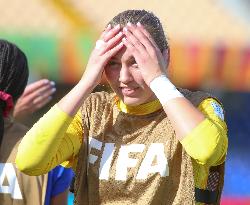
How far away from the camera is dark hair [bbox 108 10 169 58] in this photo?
7.02 ft

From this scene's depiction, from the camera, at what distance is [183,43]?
5336mm

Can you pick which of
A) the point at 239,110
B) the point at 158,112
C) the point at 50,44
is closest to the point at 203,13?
the point at 239,110

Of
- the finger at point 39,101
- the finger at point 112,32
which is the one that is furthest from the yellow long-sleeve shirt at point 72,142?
the finger at point 39,101

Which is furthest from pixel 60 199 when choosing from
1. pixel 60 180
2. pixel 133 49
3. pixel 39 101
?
pixel 133 49

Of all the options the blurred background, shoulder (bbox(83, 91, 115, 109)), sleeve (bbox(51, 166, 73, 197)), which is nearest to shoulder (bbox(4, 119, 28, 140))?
sleeve (bbox(51, 166, 73, 197))

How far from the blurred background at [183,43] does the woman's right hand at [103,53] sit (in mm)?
2967

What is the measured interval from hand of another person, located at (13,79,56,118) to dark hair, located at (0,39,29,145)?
23.9 inches

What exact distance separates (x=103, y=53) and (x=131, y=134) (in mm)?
266

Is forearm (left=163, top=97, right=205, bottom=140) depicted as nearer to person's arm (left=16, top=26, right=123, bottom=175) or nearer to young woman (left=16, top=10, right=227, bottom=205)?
young woman (left=16, top=10, right=227, bottom=205)

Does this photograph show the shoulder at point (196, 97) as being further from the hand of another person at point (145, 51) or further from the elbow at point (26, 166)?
the elbow at point (26, 166)

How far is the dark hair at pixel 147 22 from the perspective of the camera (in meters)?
2.14

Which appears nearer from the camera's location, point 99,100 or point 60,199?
point 99,100

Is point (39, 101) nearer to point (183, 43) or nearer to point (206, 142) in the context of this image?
point (206, 142)

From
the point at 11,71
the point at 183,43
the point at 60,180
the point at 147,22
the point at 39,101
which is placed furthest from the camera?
the point at 183,43
